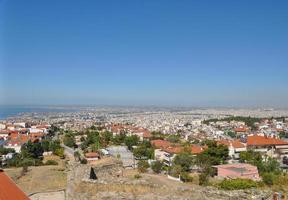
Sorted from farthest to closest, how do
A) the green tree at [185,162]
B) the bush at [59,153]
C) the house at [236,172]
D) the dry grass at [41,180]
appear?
the bush at [59,153] → the green tree at [185,162] → the house at [236,172] → the dry grass at [41,180]

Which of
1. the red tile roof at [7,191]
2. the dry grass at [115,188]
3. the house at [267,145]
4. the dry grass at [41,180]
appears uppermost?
the red tile roof at [7,191]

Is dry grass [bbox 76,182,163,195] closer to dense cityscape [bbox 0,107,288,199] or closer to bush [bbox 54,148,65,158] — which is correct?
dense cityscape [bbox 0,107,288,199]

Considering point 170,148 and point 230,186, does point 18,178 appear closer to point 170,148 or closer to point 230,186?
point 230,186

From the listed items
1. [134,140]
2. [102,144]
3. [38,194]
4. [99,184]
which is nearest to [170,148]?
[134,140]

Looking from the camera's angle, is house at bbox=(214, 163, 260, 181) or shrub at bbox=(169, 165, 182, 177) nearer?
house at bbox=(214, 163, 260, 181)

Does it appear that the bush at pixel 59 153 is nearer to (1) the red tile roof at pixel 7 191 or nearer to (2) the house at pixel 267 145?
(2) the house at pixel 267 145

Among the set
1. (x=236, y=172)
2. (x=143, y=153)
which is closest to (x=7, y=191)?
(x=236, y=172)

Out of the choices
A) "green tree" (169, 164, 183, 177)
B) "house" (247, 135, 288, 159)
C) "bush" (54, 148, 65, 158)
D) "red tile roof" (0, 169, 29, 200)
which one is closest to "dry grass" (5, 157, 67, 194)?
"green tree" (169, 164, 183, 177)

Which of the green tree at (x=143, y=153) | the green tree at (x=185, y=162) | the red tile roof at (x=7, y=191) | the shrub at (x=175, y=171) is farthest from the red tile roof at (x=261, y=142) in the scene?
the red tile roof at (x=7, y=191)

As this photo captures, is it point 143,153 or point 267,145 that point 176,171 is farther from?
point 267,145

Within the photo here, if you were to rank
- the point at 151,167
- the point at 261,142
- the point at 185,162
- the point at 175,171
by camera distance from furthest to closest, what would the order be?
the point at 261,142, the point at 185,162, the point at 151,167, the point at 175,171

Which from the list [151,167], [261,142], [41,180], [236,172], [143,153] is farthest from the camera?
[261,142]
